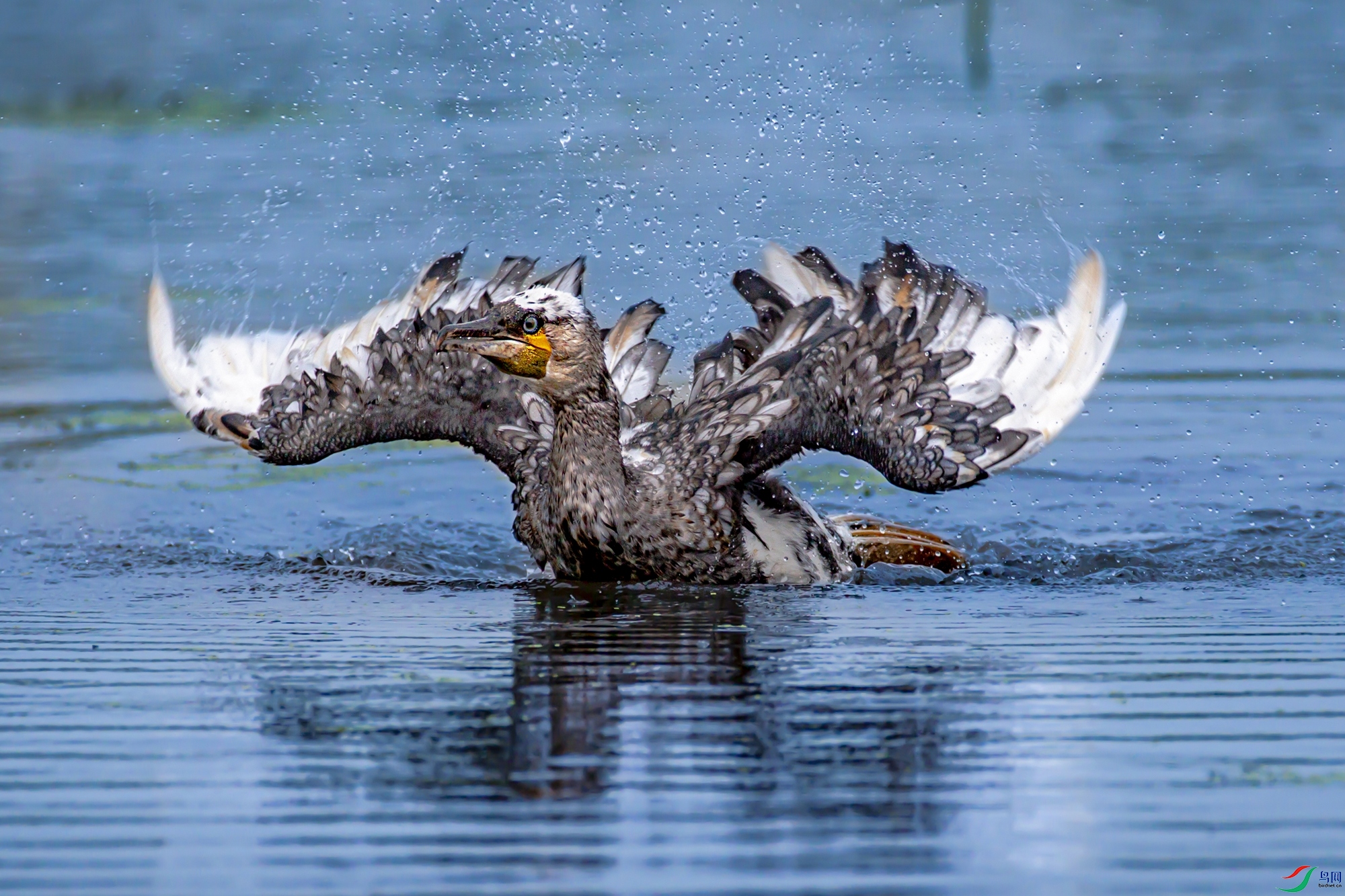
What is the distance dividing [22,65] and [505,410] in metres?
14.6

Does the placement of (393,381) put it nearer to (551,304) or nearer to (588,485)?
(551,304)

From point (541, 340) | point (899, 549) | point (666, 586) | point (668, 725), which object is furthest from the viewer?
point (899, 549)

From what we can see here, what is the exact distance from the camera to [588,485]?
8.73m

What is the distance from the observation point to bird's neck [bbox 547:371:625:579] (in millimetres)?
8727

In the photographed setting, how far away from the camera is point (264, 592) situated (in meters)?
8.95

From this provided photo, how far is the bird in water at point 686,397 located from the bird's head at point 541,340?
0.03 feet

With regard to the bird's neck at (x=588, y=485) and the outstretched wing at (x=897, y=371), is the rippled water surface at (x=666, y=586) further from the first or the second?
the outstretched wing at (x=897, y=371)

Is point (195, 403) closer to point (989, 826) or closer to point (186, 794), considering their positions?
point (186, 794)

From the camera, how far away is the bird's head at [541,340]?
859 cm

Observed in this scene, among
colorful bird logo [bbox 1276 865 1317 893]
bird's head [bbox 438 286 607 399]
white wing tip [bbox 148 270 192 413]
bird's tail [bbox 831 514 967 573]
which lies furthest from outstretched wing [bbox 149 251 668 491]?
colorful bird logo [bbox 1276 865 1317 893]

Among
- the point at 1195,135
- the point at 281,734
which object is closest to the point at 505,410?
the point at 281,734

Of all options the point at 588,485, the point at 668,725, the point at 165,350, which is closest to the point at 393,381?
the point at 588,485

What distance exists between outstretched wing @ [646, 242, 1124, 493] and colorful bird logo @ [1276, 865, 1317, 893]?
410 cm

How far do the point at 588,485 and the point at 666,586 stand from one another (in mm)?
555
